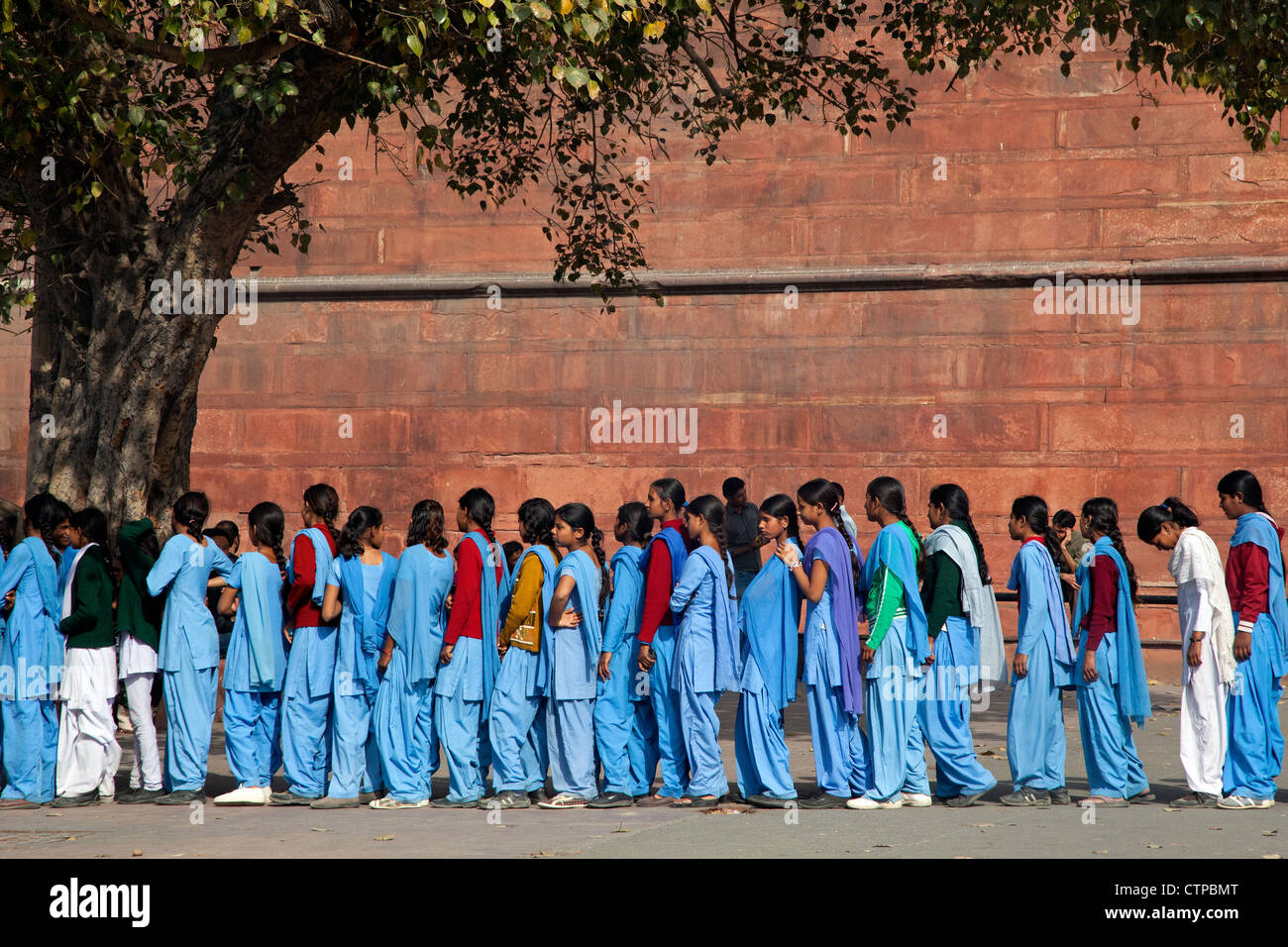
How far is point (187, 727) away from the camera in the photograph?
26.5ft

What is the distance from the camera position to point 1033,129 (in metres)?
14.0

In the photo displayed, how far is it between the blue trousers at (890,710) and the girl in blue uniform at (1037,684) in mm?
555

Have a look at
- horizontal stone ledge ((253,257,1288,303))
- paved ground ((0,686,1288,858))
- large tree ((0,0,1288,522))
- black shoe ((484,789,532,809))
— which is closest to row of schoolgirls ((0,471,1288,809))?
black shoe ((484,789,532,809))

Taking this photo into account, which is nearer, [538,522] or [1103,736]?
[1103,736]

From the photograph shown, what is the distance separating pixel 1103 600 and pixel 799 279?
6954mm

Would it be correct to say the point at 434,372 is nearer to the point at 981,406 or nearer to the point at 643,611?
the point at 981,406

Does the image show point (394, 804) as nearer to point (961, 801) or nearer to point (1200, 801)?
point (961, 801)

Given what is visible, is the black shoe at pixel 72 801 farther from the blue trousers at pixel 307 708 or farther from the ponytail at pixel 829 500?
the ponytail at pixel 829 500

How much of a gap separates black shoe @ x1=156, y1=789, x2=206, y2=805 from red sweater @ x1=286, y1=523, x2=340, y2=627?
1067 millimetres

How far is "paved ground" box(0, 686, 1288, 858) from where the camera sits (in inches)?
260

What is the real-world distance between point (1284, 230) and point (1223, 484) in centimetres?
645

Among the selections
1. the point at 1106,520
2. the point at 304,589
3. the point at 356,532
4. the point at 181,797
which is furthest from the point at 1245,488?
the point at 181,797

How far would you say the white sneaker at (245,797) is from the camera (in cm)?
798

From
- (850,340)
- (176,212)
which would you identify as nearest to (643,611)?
(176,212)
